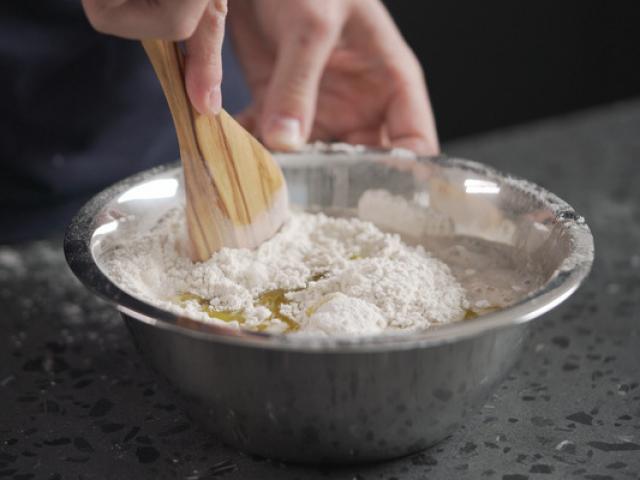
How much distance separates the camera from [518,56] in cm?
202

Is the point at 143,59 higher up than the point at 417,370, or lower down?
higher up

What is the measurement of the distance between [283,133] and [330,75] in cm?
23

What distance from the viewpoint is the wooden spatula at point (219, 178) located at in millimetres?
666

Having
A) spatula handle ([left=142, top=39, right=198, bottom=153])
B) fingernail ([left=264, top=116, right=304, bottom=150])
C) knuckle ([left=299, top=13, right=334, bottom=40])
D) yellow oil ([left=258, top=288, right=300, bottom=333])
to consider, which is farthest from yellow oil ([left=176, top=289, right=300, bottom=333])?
knuckle ([left=299, top=13, right=334, bottom=40])

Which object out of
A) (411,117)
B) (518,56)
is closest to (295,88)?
(411,117)

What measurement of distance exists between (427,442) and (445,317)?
0.10 m

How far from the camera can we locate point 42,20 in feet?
3.19

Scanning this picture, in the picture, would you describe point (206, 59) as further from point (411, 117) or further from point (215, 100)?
point (411, 117)

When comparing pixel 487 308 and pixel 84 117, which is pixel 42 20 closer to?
pixel 84 117

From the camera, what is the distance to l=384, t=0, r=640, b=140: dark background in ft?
6.31

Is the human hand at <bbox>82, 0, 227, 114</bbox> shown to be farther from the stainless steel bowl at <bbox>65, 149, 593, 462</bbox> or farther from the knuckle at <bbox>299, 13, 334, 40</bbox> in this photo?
the knuckle at <bbox>299, 13, 334, 40</bbox>

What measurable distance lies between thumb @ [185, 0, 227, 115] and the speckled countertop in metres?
0.24

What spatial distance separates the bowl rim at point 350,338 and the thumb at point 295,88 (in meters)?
0.25

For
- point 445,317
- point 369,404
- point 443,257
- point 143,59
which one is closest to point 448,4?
point 143,59
